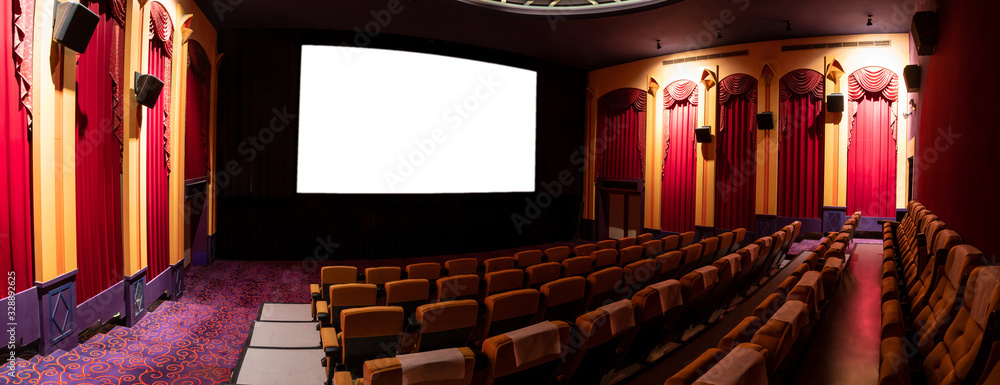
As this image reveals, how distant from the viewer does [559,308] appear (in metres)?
2.76

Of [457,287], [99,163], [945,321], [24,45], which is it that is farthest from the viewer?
[99,163]

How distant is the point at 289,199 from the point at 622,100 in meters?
5.72

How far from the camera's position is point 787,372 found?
170 cm

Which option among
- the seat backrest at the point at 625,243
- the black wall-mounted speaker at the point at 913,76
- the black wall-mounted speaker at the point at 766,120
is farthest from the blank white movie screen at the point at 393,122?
the black wall-mounted speaker at the point at 913,76

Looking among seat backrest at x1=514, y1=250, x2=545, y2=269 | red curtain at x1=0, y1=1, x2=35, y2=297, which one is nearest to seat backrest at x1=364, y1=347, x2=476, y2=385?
red curtain at x1=0, y1=1, x2=35, y2=297

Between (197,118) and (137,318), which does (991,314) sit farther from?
(197,118)

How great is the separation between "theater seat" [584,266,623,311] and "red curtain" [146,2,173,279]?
3.64 metres

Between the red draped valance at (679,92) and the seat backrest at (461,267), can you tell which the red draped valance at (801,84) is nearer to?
the red draped valance at (679,92)

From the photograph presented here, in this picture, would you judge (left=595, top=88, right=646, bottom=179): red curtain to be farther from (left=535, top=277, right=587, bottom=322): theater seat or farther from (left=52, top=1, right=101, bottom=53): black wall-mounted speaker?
(left=52, top=1, right=101, bottom=53): black wall-mounted speaker

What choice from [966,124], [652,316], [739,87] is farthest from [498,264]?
[739,87]

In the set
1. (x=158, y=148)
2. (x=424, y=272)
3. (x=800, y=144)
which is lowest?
(x=424, y=272)

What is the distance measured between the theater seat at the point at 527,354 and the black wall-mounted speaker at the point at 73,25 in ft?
9.58

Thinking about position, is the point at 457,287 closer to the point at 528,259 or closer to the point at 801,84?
the point at 528,259

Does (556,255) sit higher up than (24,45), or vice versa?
(24,45)
